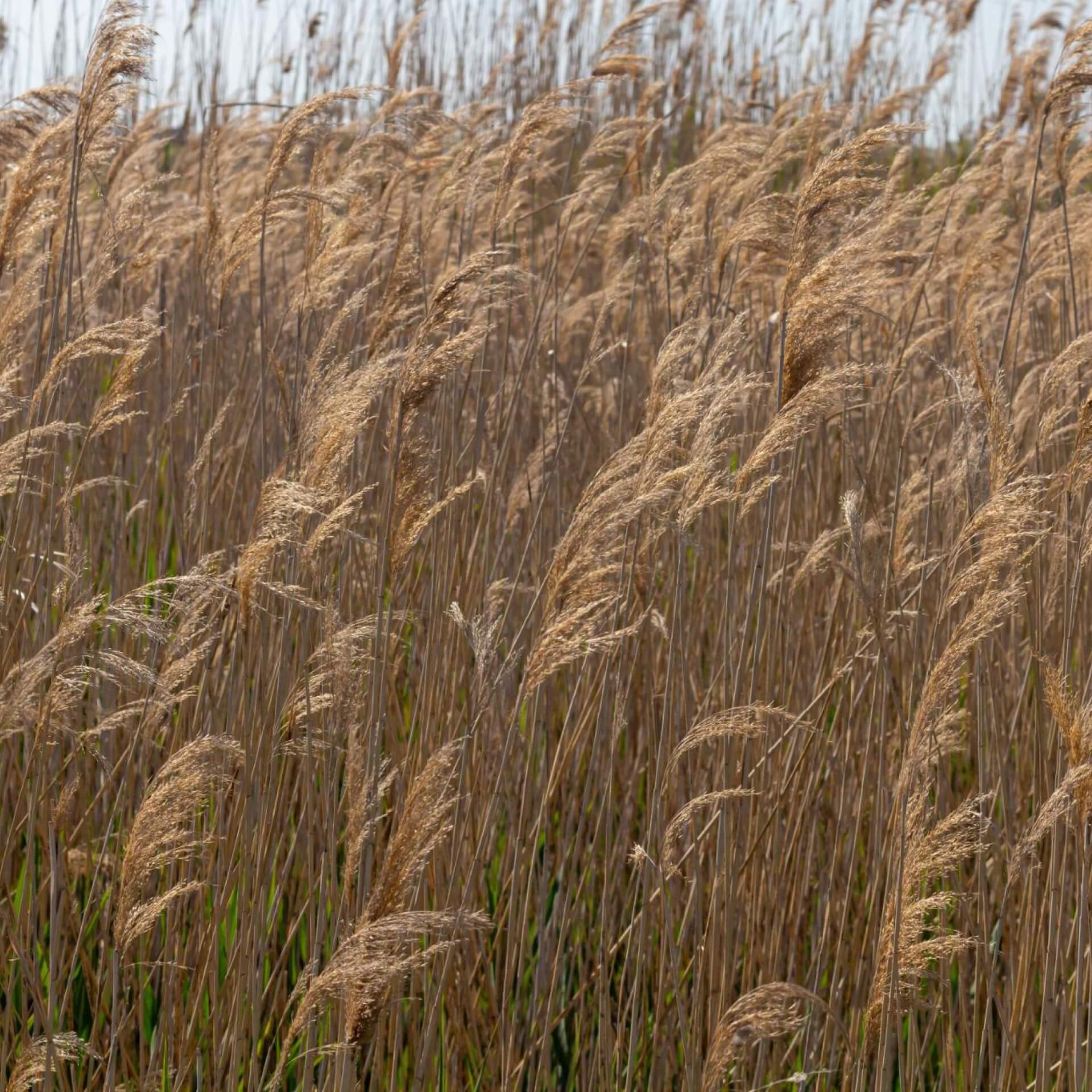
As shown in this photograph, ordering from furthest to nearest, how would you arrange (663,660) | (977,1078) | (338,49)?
(338,49) < (663,660) < (977,1078)

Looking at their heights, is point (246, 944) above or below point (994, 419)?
below

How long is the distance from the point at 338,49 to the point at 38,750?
5.83m

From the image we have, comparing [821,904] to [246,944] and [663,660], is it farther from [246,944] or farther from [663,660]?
[246,944]

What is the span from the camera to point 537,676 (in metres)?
1.54

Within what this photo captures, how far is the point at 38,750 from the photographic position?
4.95 feet

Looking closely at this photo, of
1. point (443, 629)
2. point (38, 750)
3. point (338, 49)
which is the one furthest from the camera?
point (338, 49)

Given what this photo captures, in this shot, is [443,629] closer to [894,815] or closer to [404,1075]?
[404,1075]

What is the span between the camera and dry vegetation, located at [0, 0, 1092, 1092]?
5.13 ft

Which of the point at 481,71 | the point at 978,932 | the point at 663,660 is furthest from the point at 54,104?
the point at 481,71

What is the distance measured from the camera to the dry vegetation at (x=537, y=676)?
156 centimetres

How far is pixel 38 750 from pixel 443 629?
2.90ft

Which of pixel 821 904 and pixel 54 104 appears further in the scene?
pixel 54 104

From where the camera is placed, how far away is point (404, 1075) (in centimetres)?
201

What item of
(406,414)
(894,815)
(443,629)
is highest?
(406,414)
